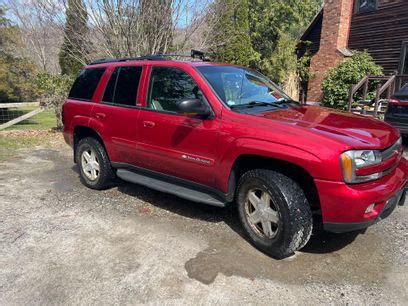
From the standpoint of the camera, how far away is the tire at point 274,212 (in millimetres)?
3090

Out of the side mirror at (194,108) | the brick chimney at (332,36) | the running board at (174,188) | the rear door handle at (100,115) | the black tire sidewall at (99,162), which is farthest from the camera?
the brick chimney at (332,36)

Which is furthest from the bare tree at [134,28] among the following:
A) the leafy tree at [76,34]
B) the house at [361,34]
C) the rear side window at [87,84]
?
the house at [361,34]

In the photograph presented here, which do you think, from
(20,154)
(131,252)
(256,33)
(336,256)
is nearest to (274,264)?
(336,256)

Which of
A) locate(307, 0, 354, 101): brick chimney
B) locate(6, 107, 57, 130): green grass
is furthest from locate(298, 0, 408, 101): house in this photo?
locate(6, 107, 57, 130): green grass

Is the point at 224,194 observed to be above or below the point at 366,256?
Result: above

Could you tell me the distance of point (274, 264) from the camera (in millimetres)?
3209

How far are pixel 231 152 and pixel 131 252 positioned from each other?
54.2 inches

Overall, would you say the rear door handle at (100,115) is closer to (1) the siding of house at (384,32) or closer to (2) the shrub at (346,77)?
Answer: (2) the shrub at (346,77)

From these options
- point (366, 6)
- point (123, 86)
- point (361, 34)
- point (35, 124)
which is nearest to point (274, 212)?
point (123, 86)

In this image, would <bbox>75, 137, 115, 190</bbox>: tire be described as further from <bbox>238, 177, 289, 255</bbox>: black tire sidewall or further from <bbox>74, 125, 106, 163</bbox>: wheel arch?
<bbox>238, 177, 289, 255</bbox>: black tire sidewall

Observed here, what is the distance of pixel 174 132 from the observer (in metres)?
3.90

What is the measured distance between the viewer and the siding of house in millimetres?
12938

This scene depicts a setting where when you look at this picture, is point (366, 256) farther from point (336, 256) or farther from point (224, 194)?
point (224, 194)

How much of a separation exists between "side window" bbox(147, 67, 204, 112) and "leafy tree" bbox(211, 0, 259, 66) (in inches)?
268
